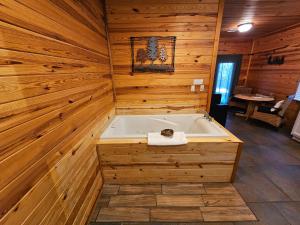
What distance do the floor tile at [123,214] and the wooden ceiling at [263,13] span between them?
321 cm

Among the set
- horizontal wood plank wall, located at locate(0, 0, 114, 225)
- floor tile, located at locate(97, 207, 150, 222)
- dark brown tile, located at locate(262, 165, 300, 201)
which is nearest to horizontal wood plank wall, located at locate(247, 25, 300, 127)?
dark brown tile, located at locate(262, 165, 300, 201)

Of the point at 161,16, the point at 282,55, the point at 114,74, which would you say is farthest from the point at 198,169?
the point at 282,55

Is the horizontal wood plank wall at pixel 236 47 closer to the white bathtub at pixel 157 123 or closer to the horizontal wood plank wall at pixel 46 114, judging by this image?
the white bathtub at pixel 157 123

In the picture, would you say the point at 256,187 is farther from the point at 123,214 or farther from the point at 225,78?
the point at 225,78

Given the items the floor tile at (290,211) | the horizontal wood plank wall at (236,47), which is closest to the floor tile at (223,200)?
the floor tile at (290,211)

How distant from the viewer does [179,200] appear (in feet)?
4.83

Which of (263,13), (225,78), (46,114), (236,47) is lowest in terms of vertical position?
(46,114)

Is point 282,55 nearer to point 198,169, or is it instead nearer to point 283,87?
point 283,87

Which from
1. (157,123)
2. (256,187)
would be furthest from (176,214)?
(157,123)

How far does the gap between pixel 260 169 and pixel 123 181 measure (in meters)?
1.87

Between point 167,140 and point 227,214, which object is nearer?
point 227,214

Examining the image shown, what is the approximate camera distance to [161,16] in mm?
2068

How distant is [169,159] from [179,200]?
424 millimetres

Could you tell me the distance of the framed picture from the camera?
216 cm
